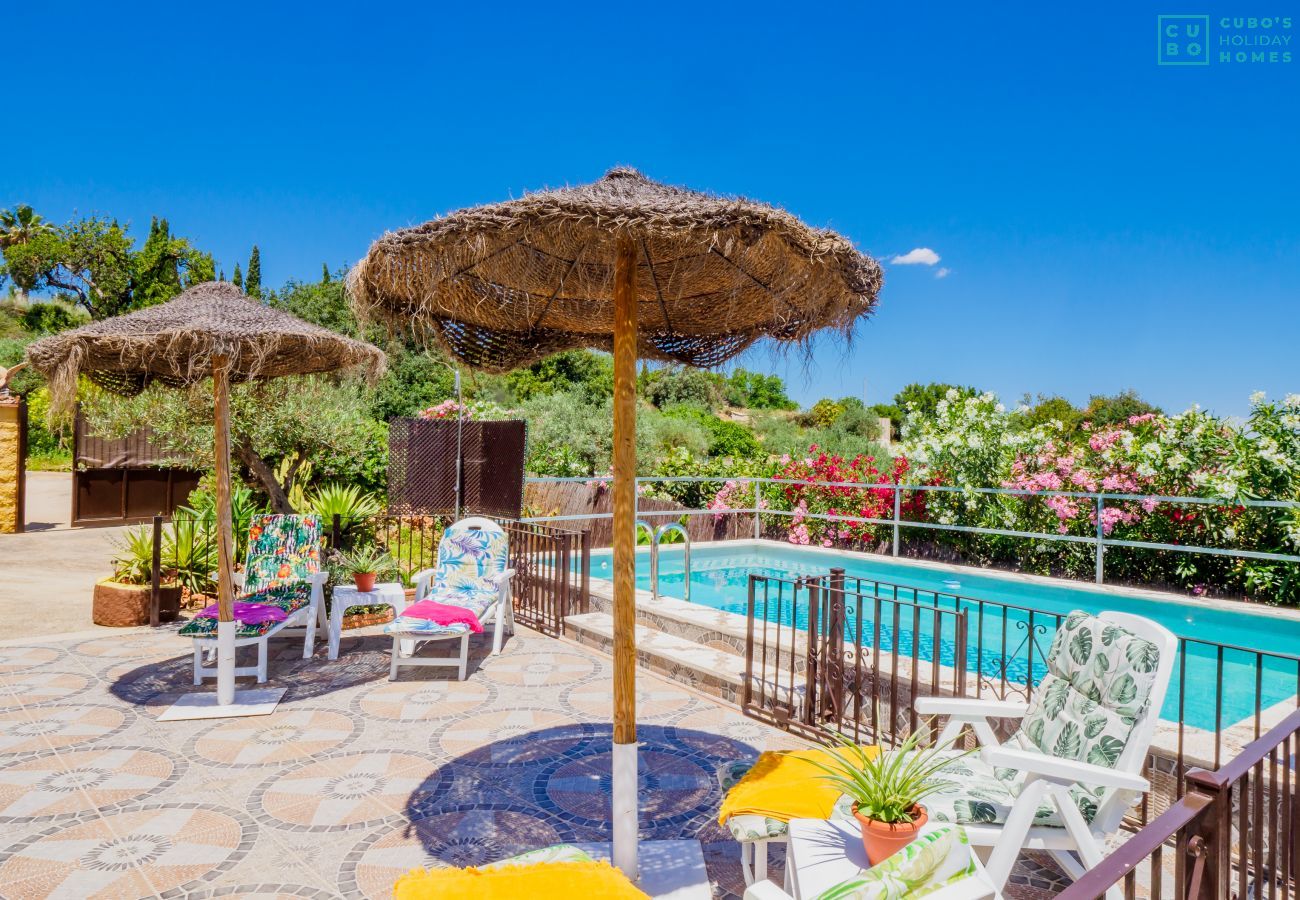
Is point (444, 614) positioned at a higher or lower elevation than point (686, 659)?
higher

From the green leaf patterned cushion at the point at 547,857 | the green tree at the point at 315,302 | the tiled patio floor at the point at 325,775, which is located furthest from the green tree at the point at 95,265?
the green leaf patterned cushion at the point at 547,857

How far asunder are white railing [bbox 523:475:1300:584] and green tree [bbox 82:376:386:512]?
2.95 m

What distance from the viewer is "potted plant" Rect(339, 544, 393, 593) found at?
5844 mm

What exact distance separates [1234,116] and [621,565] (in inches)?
550

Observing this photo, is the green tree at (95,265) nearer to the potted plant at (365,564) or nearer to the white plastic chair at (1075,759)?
the potted plant at (365,564)

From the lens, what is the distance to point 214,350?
13.7 feet

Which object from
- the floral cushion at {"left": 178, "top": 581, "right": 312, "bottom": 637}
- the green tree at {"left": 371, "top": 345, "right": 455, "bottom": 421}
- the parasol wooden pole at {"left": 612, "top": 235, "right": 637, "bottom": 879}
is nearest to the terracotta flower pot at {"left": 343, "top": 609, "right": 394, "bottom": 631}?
the floral cushion at {"left": 178, "top": 581, "right": 312, "bottom": 637}

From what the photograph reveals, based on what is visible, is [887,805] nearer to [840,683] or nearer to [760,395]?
[840,683]

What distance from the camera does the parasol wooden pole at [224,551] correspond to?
447cm

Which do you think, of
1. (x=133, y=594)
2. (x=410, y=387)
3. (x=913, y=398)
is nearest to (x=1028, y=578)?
(x=133, y=594)

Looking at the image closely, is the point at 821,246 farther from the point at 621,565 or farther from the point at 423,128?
the point at 423,128

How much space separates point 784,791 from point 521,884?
3.19 feet

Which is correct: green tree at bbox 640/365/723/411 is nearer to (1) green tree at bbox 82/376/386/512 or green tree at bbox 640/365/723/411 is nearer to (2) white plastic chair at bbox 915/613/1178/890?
(1) green tree at bbox 82/376/386/512

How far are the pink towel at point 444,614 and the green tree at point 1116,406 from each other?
29.5m
